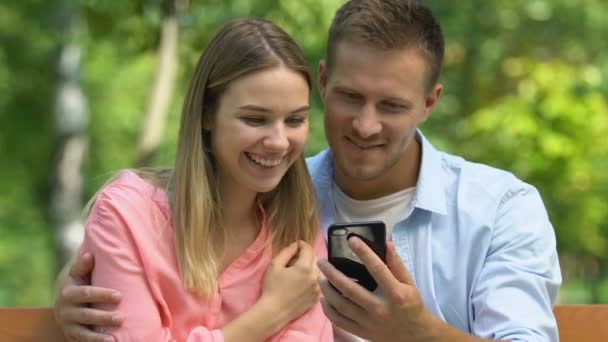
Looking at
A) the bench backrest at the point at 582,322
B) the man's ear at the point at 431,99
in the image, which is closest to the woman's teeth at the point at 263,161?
the man's ear at the point at 431,99

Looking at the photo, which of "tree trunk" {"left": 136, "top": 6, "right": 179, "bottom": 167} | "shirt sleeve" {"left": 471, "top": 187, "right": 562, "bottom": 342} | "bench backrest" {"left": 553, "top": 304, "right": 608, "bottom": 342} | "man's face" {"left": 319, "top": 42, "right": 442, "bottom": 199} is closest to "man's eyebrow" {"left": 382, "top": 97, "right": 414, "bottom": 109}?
"man's face" {"left": 319, "top": 42, "right": 442, "bottom": 199}

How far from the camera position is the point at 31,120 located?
1195 cm

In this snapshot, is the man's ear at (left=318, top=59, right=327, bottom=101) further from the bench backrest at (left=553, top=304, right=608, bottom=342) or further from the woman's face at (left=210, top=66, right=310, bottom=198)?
the bench backrest at (left=553, top=304, right=608, bottom=342)

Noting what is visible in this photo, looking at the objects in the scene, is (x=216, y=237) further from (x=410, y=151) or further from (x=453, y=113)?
(x=453, y=113)

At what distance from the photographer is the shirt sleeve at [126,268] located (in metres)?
2.25

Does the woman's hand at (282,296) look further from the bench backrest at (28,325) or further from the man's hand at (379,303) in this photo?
the bench backrest at (28,325)

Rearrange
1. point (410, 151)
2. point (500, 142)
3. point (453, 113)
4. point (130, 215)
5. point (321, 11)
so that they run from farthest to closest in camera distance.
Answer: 1. point (453, 113)
2. point (500, 142)
3. point (321, 11)
4. point (410, 151)
5. point (130, 215)

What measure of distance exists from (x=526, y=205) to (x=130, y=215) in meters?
1.07

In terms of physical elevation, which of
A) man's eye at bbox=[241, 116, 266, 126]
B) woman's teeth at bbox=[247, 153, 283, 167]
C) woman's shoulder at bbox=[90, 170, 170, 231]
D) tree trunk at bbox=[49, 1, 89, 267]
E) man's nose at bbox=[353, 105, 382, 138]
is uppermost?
man's eye at bbox=[241, 116, 266, 126]

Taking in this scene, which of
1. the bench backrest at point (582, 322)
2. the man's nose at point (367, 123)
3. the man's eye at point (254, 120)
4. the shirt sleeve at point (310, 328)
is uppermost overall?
the man's eye at point (254, 120)

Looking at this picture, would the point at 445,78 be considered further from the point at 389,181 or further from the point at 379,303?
the point at 379,303

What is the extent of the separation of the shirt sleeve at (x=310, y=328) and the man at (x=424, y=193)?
0.99 feet

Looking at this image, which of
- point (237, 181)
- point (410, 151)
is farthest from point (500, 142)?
point (237, 181)

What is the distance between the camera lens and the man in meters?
2.56
